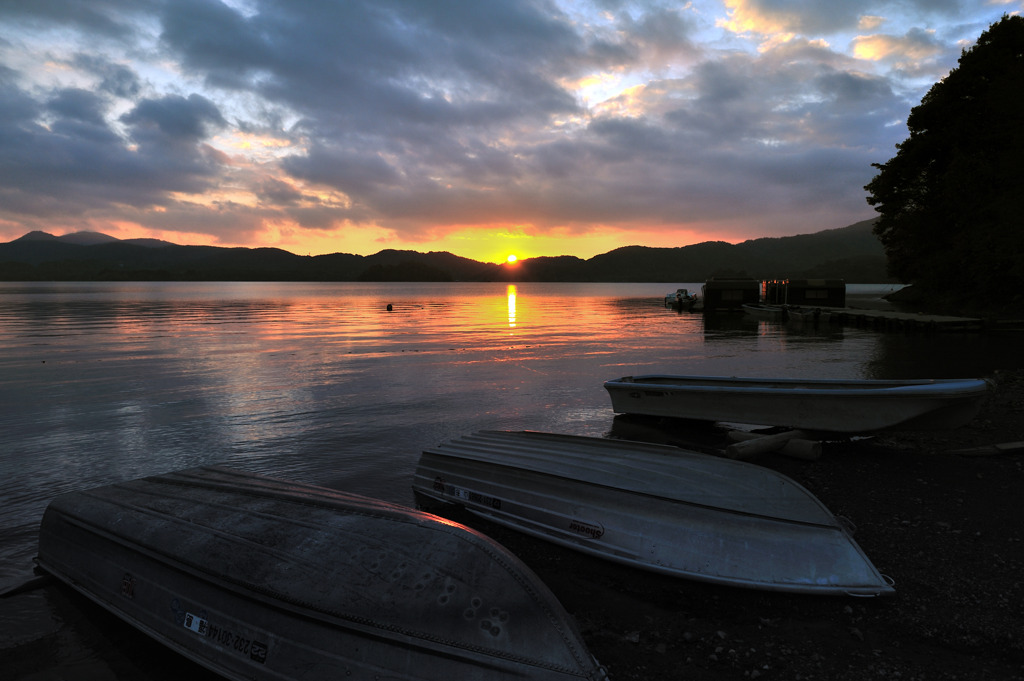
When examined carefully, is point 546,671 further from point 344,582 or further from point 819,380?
point 819,380

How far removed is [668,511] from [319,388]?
13.4 meters

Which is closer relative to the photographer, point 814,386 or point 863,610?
point 863,610

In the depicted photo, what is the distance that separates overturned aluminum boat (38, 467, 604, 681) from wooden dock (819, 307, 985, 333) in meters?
40.5

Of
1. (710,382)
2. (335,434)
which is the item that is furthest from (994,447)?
(335,434)

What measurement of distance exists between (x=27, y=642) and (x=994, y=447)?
39.9ft

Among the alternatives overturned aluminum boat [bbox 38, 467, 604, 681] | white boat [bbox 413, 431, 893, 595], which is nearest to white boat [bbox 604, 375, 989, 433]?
white boat [bbox 413, 431, 893, 595]

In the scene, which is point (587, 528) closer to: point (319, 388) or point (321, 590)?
point (321, 590)

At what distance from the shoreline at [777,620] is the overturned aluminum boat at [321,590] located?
38cm

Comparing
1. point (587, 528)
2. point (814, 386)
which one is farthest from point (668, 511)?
point (814, 386)

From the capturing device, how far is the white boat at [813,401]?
8.29 m

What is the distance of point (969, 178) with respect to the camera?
39938 mm

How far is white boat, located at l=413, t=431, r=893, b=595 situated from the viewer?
5.12m

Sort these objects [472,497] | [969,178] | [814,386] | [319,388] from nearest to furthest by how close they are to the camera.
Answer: [472,497]
[814,386]
[319,388]
[969,178]

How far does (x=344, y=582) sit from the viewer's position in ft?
12.7
